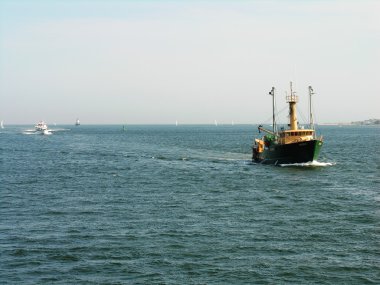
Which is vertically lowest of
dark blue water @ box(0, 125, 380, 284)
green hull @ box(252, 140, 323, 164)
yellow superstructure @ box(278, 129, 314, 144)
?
dark blue water @ box(0, 125, 380, 284)

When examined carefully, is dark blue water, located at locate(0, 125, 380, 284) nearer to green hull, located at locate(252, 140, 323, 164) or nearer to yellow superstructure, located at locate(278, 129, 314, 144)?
green hull, located at locate(252, 140, 323, 164)

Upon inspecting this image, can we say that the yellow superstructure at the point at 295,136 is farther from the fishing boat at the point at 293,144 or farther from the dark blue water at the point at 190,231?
the dark blue water at the point at 190,231

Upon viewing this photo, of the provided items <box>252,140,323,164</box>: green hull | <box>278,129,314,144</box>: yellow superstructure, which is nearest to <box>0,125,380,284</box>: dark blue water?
<box>252,140,323,164</box>: green hull

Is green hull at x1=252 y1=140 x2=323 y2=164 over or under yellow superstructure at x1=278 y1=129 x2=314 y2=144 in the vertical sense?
under

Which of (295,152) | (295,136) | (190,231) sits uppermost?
(295,136)

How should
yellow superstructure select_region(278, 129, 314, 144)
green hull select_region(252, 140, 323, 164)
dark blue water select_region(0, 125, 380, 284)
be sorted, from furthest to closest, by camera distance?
yellow superstructure select_region(278, 129, 314, 144)
green hull select_region(252, 140, 323, 164)
dark blue water select_region(0, 125, 380, 284)

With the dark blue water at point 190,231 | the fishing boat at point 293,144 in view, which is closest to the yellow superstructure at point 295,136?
the fishing boat at point 293,144

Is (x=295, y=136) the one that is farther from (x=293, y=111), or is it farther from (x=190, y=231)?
(x=190, y=231)

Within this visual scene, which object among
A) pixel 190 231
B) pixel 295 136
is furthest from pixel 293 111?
pixel 190 231

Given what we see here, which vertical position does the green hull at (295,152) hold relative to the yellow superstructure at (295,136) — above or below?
below

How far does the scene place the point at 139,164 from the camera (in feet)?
275

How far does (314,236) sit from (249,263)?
6.83 m

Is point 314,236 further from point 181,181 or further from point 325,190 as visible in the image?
point 181,181

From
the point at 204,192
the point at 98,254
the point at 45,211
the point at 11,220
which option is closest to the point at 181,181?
the point at 204,192
